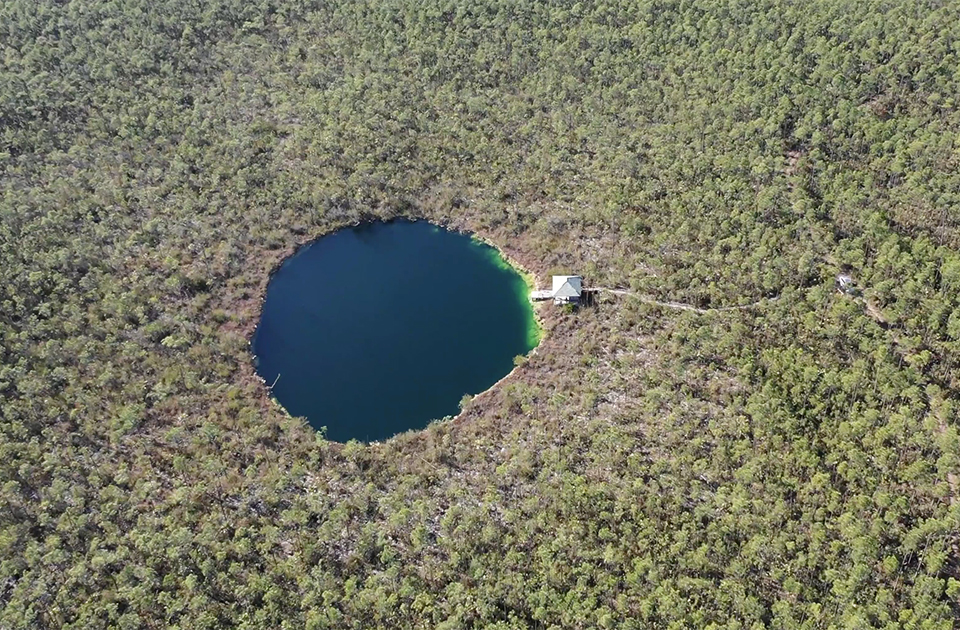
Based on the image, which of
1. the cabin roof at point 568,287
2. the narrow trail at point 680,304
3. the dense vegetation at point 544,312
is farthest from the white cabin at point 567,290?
the narrow trail at point 680,304

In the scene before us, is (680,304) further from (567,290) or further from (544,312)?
(544,312)

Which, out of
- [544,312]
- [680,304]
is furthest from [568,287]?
[680,304]

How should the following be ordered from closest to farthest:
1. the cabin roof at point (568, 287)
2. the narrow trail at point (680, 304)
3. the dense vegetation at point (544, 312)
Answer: the dense vegetation at point (544, 312), the narrow trail at point (680, 304), the cabin roof at point (568, 287)

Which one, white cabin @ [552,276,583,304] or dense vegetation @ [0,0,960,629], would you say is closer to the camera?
dense vegetation @ [0,0,960,629]

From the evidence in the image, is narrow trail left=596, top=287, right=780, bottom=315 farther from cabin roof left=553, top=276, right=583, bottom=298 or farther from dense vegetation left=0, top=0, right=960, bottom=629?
cabin roof left=553, top=276, right=583, bottom=298

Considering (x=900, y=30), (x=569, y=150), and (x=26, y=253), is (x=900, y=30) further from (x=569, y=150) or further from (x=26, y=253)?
(x=26, y=253)

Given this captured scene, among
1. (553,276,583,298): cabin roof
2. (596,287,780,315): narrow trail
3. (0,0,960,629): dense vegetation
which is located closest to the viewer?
(0,0,960,629): dense vegetation

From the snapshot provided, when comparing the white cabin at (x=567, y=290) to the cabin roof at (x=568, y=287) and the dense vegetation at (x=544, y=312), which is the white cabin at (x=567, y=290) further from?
the dense vegetation at (x=544, y=312)

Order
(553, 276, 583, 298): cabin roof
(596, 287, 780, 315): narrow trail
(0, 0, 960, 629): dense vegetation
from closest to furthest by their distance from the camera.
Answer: (0, 0, 960, 629): dense vegetation, (596, 287, 780, 315): narrow trail, (553, 276, 583, 298): cabin roof

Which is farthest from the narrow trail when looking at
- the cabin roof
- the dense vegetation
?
the cabin roof
